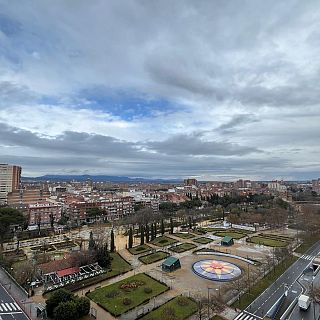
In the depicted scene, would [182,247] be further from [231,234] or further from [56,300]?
[56,300]

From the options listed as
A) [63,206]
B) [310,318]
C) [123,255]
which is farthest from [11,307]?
[63,206]

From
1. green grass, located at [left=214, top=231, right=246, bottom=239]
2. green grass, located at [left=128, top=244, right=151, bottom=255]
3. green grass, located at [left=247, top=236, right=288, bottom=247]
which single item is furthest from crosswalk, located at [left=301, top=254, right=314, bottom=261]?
green grass, located at [left=128, top=244, right=151, bottom=255]

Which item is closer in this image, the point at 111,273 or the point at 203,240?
the point at 111,273

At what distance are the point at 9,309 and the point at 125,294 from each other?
12186 millimetres

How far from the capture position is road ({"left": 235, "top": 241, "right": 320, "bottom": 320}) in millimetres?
29750

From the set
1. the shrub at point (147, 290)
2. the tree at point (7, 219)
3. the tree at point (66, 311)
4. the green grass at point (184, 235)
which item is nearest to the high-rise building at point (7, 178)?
the tree at point (7, 219)

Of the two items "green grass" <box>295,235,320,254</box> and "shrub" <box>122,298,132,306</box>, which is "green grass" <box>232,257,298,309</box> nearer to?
"green grass" <box>295,235,320,254</box>

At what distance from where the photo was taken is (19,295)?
112ft

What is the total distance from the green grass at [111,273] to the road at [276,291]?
17.9 metres

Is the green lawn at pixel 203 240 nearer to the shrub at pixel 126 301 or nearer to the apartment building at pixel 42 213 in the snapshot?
the shrub at pixel 126 301

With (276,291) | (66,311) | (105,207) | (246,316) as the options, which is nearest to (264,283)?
(276,291)

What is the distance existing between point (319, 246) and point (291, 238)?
21.3 ft

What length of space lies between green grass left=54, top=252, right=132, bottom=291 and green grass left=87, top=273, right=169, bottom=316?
250 cm

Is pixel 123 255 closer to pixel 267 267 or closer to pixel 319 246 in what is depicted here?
pixel 267 267
